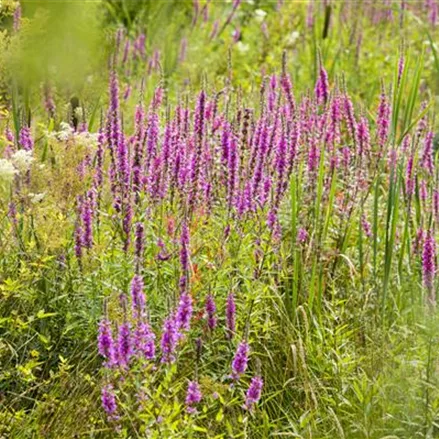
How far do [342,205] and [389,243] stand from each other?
1.96 feet

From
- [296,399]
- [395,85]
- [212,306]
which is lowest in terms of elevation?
[296,399]

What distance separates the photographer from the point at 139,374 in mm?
2797

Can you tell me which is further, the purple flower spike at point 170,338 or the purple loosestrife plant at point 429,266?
the purple loosestrife plant at point 429,266

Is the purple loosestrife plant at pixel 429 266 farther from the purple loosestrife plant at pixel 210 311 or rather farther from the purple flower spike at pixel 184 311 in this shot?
the purple flower spike at pixel 184 311

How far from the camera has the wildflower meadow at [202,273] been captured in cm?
286

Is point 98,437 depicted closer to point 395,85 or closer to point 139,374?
point 139,374

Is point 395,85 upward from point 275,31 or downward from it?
upward

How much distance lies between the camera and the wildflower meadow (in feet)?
9.37

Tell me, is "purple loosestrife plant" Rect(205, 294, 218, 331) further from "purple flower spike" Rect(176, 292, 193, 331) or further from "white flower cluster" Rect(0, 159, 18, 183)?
"white flower cluster" Rect(0, 159, 18, 183)

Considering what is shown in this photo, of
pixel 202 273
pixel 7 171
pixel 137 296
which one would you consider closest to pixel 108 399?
pixel 137 296

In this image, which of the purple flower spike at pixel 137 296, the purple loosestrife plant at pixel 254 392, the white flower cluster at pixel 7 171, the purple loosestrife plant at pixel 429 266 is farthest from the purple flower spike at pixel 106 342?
the purple loosestrife plant at pixel 429 266

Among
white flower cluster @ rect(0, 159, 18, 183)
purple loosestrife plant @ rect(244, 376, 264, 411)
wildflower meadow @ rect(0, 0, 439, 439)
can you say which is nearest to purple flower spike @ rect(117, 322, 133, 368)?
wildflower meadow @ rect(0, 0, 439, 439)

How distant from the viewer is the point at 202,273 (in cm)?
346

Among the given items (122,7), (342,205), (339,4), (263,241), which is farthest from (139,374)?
(339,4)
